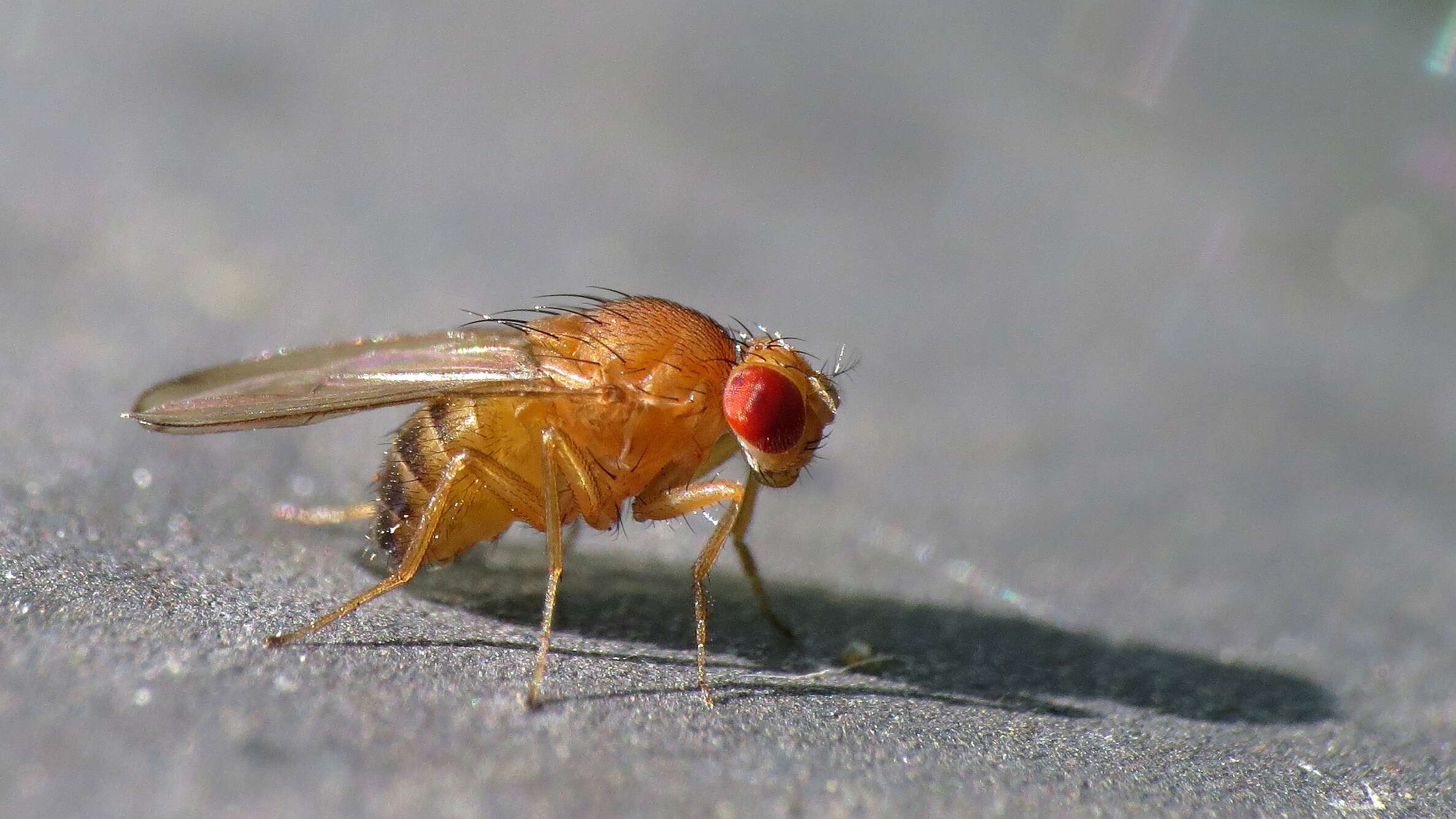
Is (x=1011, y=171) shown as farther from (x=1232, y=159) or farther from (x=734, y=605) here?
(x=734, y=605)

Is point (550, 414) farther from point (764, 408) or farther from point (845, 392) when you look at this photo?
point (845, 392)

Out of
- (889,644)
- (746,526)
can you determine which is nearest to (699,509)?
(746,526)

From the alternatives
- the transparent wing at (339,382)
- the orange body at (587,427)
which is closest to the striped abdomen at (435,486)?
the orange body at (587,427)

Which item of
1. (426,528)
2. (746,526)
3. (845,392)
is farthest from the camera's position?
(845,392)

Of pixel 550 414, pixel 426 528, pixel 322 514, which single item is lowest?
pixel 322 514

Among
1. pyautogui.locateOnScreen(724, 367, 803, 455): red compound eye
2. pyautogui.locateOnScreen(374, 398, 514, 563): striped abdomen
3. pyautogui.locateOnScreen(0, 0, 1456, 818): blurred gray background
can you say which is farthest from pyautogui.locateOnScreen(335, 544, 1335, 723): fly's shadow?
pyautogui.locateOnScreen(724, 367, 803, 455): red compound eye

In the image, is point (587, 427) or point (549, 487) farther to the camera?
point (587, 427)

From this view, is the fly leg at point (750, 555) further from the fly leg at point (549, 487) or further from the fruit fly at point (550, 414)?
the fly leg at point (549, 487)

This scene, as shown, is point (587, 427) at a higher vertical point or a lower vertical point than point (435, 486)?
higher
